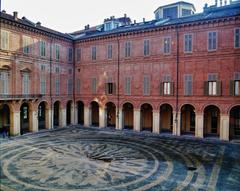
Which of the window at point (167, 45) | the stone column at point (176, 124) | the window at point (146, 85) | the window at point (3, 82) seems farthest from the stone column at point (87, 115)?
the window at point (167, 45)

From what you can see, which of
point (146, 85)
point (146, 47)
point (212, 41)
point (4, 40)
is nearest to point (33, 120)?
point (4, 40)

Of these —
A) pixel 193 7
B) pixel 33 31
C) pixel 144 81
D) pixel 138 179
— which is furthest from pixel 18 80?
pixel 193 7

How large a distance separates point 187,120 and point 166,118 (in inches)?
120

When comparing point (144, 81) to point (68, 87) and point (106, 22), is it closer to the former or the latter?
point (68, 87)

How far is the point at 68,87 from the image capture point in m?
37.2

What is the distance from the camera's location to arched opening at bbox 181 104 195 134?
104ft

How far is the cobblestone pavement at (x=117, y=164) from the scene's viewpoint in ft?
46.6

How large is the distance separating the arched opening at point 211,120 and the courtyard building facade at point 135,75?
0.40 feet

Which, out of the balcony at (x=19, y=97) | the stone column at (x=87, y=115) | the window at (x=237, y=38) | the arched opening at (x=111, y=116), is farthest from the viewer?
the arched opening at (x=111, y=116)

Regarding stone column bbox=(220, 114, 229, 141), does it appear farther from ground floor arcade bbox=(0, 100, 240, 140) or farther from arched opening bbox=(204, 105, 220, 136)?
arched opening bbox=(204, 105, 220, 136)

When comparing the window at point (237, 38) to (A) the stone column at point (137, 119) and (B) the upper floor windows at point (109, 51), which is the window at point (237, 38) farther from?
(B) the upper floor windows at point (109, 51)

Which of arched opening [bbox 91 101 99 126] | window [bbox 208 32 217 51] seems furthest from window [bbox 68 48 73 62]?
window [bbox 208 32 217 51]

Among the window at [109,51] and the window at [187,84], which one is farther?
the window at [109,51]

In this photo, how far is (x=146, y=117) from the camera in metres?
34.8
